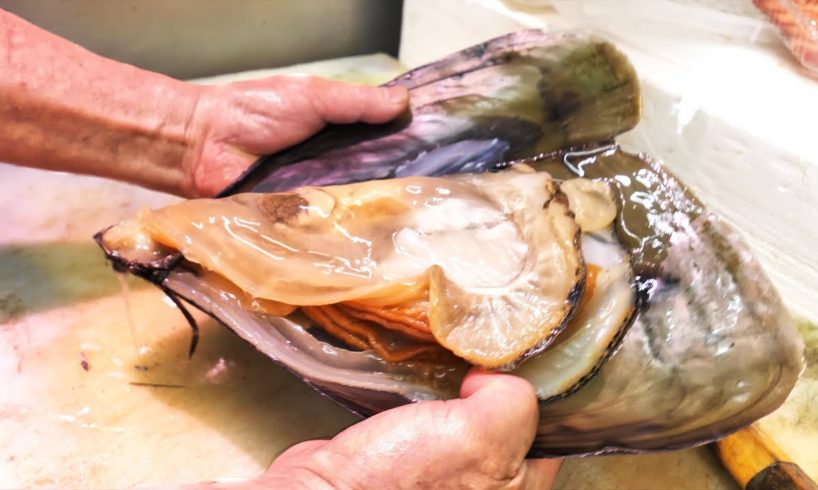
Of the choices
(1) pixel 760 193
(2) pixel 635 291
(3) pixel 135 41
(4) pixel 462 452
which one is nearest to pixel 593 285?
(2) pixel 635 291

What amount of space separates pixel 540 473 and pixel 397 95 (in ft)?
1.95

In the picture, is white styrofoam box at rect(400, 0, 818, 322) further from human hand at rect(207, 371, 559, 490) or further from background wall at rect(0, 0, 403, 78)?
human hand at rect(207, 371, 559, 490)

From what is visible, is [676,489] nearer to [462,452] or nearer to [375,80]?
[462,452]

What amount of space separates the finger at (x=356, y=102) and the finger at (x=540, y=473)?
0.56 meters

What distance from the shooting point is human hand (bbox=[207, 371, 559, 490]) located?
65 cm

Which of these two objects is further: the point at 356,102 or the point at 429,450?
the point at 356,102

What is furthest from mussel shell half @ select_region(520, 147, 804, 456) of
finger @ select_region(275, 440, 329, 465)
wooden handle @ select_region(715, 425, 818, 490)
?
finger @ select_region(275, 440, 329, 465)

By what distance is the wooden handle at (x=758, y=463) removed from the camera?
789 mm

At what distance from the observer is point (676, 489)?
0.87m

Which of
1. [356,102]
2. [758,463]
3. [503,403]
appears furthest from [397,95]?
[758,463]

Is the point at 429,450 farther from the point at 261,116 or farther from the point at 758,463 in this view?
the point at 261,116

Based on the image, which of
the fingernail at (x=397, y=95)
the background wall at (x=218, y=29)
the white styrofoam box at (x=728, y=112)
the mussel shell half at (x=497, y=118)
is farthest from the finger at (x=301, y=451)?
the background wall at (x=218, y=29)

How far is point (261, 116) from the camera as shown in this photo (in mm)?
1108

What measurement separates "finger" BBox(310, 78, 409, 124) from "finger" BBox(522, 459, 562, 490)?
22.0 inches
